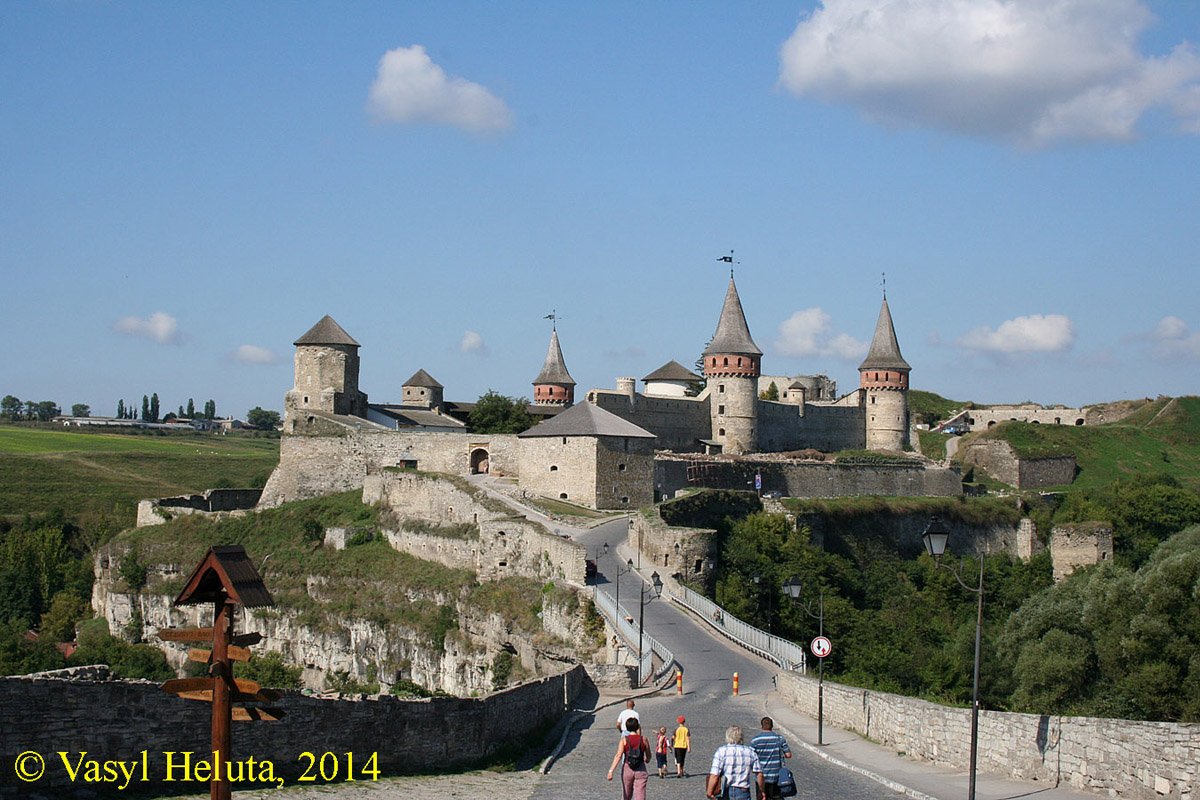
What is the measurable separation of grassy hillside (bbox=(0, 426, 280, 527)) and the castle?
24.3 m

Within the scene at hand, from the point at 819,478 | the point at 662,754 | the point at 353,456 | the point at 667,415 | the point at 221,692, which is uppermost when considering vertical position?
the point at 667,415

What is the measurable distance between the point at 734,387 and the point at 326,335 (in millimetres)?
22971

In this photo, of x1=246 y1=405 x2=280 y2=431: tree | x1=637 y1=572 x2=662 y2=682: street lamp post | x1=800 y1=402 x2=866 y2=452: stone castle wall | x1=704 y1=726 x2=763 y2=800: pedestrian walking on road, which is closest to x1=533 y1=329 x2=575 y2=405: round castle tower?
x1=800 y1=402 x2=866 y2=452: stone castle wall

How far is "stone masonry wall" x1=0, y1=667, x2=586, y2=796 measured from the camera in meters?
11.5

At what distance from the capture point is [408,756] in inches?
603

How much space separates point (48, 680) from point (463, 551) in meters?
27.2

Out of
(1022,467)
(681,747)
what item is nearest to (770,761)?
(681,747)

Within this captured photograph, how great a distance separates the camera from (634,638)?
87.7 ft

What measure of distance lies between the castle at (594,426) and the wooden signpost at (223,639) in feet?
112

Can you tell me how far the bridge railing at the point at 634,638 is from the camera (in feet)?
78.7

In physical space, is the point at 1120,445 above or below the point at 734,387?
below

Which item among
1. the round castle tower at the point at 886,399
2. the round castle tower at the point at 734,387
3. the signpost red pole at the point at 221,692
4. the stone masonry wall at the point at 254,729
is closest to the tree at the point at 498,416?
the round castle tower at the point at 734,387

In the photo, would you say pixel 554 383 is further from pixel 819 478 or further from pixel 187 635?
pixel 187 635

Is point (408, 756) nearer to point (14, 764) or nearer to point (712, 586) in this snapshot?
point (14, 764)
